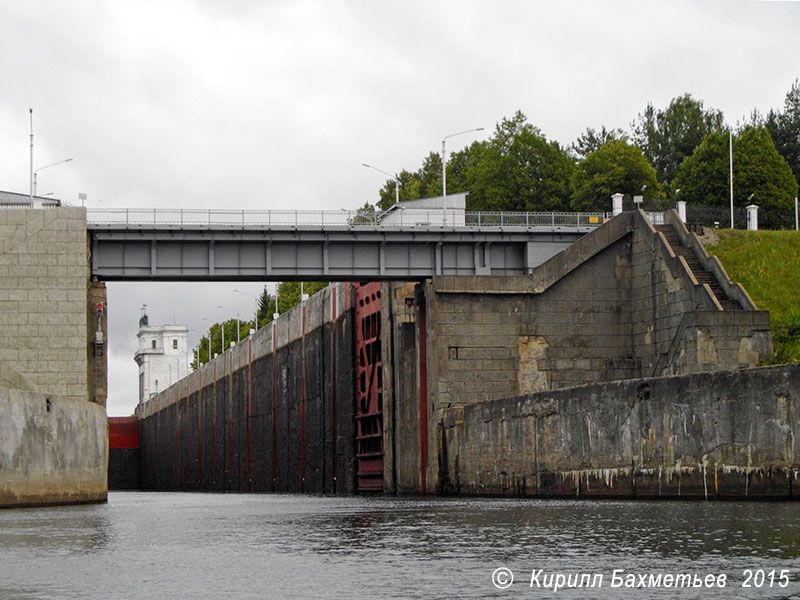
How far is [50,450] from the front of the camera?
3959 centimetres

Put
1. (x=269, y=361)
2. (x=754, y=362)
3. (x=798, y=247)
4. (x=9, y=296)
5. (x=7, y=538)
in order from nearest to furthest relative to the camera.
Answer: (x=7, y=538) < (x=754, y=362) < (x=9, y=296) < (x=798, y=247) < (x=269, y=361)

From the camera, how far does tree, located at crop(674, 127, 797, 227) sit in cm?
9200

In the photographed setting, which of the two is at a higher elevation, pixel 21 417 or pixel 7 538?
pixel 21 417

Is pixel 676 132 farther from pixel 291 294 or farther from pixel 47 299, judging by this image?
pixel 47 299

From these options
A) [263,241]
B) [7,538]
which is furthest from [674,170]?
[7,538]

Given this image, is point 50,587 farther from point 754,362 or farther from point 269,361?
point 269,361

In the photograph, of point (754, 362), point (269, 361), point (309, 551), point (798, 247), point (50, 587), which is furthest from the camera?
point (269, 361)

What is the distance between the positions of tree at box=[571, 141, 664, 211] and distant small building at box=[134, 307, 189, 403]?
10026 cm

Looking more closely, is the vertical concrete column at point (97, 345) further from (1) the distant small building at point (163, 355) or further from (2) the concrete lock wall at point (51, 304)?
(1) the distant small building at point (163, 355)

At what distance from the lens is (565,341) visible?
5434 centimetres

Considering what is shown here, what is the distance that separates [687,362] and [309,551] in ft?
91.6

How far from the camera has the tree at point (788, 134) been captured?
372 feet

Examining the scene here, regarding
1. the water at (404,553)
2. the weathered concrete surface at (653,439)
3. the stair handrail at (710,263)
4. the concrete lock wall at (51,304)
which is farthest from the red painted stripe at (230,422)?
the water at (404,553)

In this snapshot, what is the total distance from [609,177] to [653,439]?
6469cm
